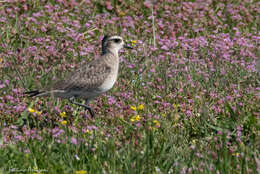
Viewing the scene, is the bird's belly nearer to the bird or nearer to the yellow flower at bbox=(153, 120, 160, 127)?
the bird

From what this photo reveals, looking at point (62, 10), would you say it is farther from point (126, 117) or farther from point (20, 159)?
point (20, 159)

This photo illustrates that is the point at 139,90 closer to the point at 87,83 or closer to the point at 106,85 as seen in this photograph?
the point at 106,85

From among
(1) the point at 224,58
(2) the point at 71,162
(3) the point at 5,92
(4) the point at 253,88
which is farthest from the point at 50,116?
(1) the point at 224,58

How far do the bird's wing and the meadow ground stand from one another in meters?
0.34

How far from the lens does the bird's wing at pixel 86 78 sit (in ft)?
22.7

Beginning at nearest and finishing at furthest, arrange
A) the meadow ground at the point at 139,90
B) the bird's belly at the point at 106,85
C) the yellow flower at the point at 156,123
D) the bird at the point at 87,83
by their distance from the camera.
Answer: the meadow ground at the point at 139,90
the yellow flower at the point at 156,123
the bird at the point at 87,83
the bird's belly at the point at 106,85

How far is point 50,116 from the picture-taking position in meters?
6.73

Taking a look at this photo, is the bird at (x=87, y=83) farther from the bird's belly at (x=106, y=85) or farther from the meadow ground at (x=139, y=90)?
the meadow ground at (x=139, y=90)

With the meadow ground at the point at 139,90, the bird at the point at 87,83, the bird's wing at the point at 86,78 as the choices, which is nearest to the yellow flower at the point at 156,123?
the meadow ground at the point at 139,90

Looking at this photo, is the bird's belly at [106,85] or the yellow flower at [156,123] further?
the bird's belly at [106,85]

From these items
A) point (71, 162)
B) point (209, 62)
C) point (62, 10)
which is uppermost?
point (62, 10)

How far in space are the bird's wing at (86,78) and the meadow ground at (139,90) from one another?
340 millimetres

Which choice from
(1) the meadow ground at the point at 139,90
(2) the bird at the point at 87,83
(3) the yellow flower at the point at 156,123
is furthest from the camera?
(2) the bird at the point at 87,83

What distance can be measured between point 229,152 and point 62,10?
22.2ft
